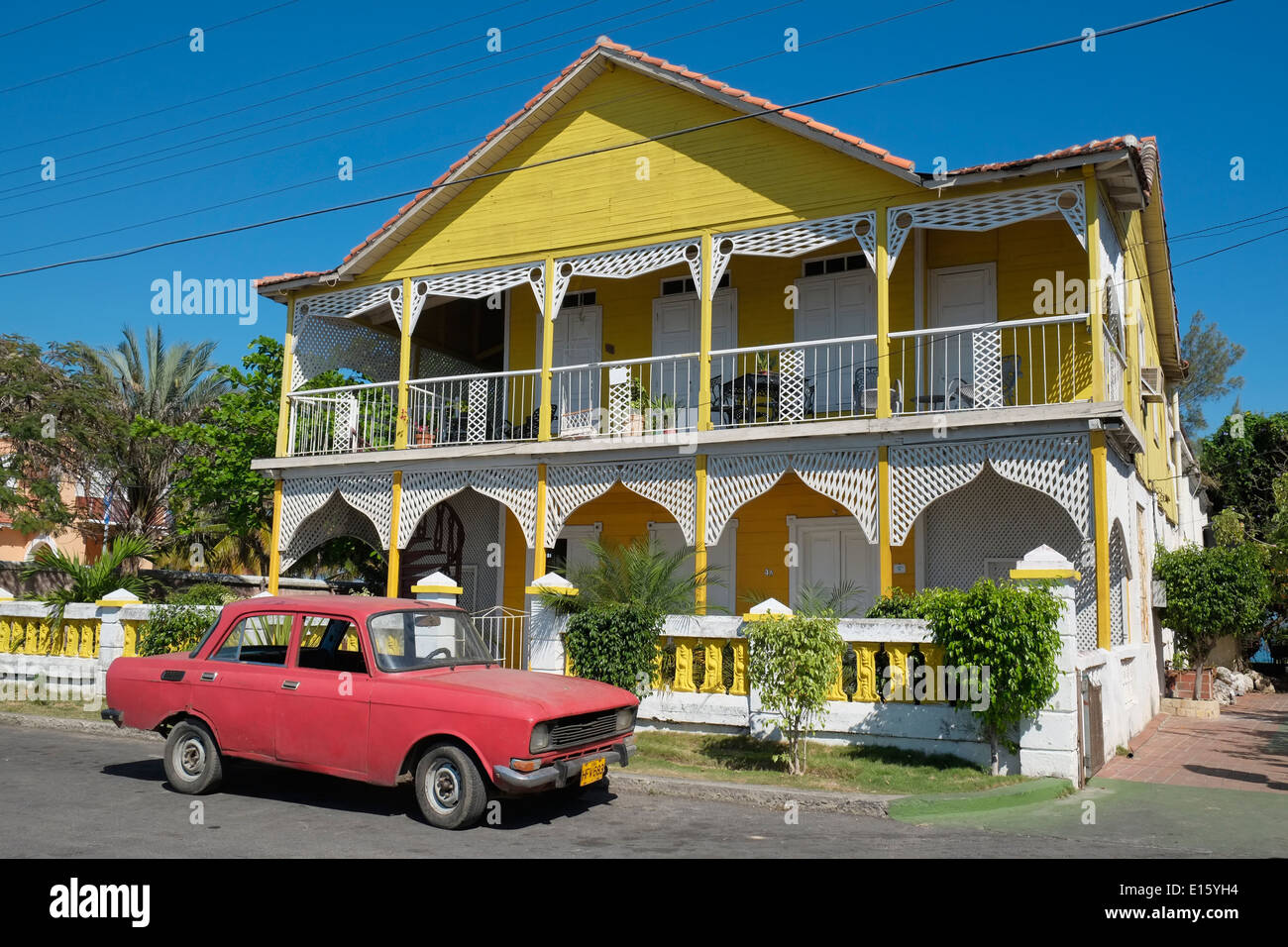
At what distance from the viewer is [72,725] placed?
44.2 feet

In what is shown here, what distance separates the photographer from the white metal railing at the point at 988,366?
1391cm

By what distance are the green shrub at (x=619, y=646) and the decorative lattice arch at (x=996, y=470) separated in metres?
3.36

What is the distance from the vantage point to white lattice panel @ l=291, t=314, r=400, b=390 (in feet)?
59.6

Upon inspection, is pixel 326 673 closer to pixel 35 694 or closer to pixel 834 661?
pixel 834 661

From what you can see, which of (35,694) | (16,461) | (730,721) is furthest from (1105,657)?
(16,461)

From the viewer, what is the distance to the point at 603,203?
51.6 feet

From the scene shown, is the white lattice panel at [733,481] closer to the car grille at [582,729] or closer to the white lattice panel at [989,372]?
the white lattice panel at [989,372]

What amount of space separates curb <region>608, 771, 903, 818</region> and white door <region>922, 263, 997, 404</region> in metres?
7.44

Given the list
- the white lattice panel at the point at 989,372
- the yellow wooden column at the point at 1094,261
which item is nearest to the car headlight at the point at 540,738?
the white lattice panel at the point at 989,372

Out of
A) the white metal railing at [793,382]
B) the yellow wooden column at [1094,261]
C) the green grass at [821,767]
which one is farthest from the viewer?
the white metal railing at [793,382]

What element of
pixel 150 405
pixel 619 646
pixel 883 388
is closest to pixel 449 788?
pixel 619 646

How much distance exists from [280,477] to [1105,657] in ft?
42.5

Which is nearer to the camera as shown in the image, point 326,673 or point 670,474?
point 326,673

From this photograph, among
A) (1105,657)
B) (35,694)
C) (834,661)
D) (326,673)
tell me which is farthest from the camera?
(35,694)
